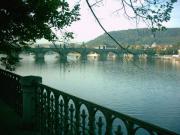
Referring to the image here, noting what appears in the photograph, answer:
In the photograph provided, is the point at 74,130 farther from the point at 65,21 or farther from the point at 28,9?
the point at 65,21

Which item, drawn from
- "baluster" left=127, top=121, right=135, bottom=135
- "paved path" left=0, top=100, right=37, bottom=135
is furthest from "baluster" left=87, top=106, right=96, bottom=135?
"paved path" left=0, top=100, right=37, bottom=135

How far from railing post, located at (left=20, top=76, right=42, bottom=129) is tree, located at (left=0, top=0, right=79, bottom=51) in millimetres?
2115

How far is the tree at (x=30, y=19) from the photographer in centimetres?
758

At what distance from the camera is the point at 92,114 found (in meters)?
3.54

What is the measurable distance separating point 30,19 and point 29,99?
302cm

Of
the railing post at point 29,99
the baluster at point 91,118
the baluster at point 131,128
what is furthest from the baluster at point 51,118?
the baluster at point 131,128

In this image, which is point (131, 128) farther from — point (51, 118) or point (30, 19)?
point (30, 19)

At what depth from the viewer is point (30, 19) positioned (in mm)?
8281

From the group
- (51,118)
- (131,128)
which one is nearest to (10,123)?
(51,118)

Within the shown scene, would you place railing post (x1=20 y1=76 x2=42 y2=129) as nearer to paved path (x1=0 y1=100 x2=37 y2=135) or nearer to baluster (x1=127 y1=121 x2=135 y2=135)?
paved path (x1=0 y1=100 x2=37 y2=135)

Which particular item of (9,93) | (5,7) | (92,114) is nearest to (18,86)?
(9,93)

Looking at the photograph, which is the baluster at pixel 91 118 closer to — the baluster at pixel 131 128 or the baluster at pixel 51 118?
the baluster at pixel 131 128

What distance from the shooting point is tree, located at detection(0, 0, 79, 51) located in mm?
7578

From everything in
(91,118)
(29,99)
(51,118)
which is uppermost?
(91,118)
